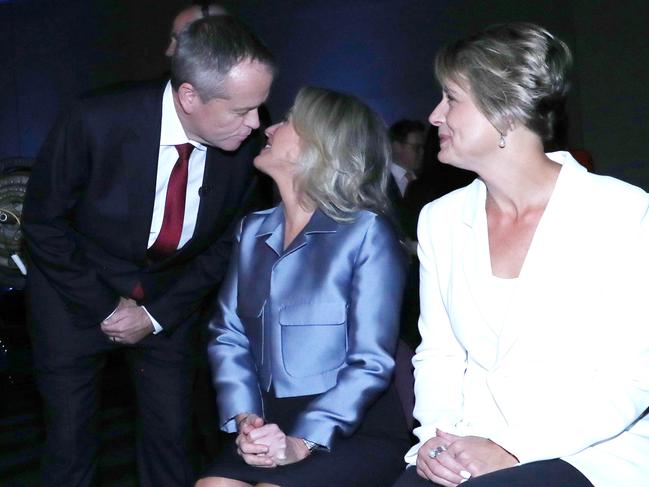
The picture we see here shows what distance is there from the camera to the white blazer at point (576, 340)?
2018mm

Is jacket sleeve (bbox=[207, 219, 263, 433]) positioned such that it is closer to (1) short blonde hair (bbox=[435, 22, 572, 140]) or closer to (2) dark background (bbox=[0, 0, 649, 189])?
(1) short blonde hair (bbox=[435, 22, 572, 140])

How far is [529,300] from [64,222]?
1.53 m

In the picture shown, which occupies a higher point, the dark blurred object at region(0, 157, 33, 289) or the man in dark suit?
the man in dark suit

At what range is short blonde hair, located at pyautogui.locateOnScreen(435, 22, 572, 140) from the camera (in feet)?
7.02

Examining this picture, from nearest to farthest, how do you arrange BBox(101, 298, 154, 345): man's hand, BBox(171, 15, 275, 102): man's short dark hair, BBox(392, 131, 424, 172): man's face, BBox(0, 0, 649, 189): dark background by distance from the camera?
BBox(171, 15, 275, 102): man's short dark hair < BBox(101, 298, 154, 345): man's hand < BBox(392, 131, 424, 172): man's face < BBox(0, 0, 649, 189): dark background

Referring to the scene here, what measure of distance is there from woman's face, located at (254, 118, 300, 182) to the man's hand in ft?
2.31

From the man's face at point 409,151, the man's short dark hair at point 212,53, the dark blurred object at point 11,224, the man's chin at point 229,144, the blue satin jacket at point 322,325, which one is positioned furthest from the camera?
the man's face at point 409,151

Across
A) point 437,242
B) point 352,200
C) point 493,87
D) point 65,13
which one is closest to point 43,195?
point 352,200

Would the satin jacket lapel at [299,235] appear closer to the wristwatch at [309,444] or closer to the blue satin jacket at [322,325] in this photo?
the blue satin jacket at [322,325]

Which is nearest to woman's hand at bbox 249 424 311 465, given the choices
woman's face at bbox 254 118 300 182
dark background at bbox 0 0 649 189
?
woman's face at bbox 254 118 300 182

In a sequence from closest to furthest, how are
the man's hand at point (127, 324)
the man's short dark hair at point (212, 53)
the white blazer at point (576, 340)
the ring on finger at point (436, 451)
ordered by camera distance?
the white blazer at point (576, 340) → the ring on finger at point (436, 451) → the man's short dark hair at point (212, 53) → the man's hand at point (127, 324)

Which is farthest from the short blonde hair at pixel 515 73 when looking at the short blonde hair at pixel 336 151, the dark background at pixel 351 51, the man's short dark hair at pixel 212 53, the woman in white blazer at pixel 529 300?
the dark background at pixel 351 51

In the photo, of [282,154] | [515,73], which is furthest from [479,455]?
[282,154]

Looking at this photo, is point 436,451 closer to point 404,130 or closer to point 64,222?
point 64,222
